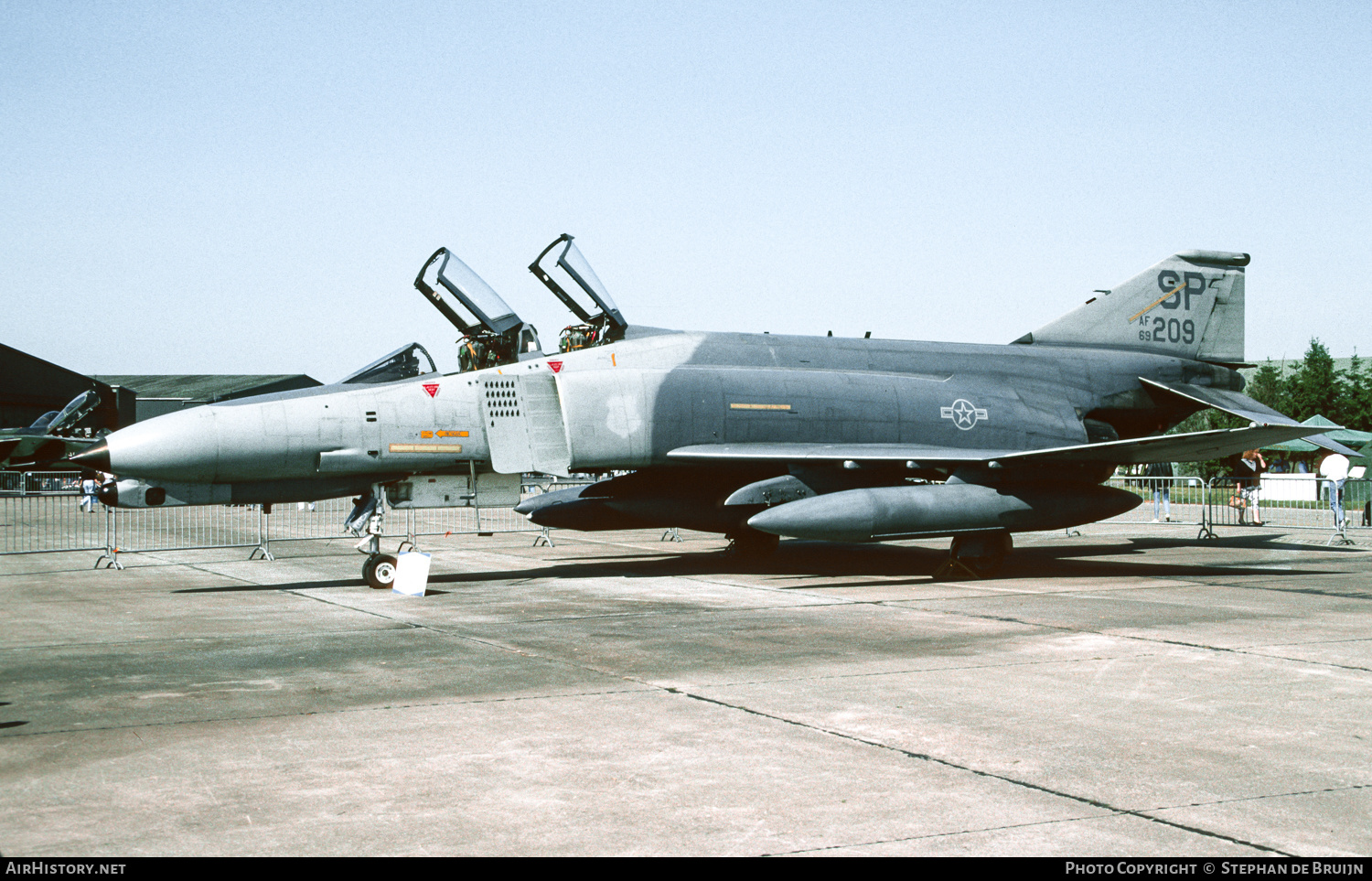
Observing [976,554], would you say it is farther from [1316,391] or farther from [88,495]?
[1316,391]

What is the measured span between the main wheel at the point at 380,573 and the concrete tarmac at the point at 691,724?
25.6 inches

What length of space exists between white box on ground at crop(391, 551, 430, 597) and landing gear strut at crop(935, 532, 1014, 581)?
608cm

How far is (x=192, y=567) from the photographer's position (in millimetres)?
15812

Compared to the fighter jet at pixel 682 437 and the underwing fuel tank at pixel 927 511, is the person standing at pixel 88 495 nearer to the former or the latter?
the fighter jet at pixel 682 437

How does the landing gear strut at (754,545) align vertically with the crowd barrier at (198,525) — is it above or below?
above

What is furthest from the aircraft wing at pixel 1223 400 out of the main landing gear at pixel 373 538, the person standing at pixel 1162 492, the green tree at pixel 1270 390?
the green tree at pixel 1270 390

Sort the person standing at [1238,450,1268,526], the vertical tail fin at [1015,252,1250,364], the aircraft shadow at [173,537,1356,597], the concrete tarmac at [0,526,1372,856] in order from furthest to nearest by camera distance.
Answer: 1. the person standing at [1238,450,1268,526]
2. the vertical tail fin at [1015,252,1250,364]
3. the aircraft shadow at [173,537,1356,597]
4. the concrete tarmac at [0,526,1372,856]

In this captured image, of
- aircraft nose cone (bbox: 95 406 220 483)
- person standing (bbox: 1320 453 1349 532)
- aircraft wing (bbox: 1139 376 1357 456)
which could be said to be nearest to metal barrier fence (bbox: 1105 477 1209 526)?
person standing (bbox: 1320 453 1349 532)

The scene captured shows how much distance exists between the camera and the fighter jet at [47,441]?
2683 centimetres

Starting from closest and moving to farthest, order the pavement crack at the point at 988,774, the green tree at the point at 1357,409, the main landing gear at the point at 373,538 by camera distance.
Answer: the pavement crack at the point at 988,774 → the main landing gear at the point at 373,538 → the green tree at the point at 1357,409

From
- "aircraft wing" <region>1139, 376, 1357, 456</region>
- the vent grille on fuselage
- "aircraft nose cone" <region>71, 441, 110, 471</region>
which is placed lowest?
→ "aircraft nose cone" <region>71, 441, 110, 471</region>

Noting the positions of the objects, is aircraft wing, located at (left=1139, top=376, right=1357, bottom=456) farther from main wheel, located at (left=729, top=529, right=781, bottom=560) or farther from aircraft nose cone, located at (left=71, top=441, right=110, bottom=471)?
aircraft nose cone, located at (left=71, top=441, right=110, bottom=471)

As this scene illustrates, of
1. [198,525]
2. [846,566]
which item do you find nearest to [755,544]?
[846,566]

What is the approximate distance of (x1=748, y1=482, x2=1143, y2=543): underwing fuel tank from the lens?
12.5 meters
